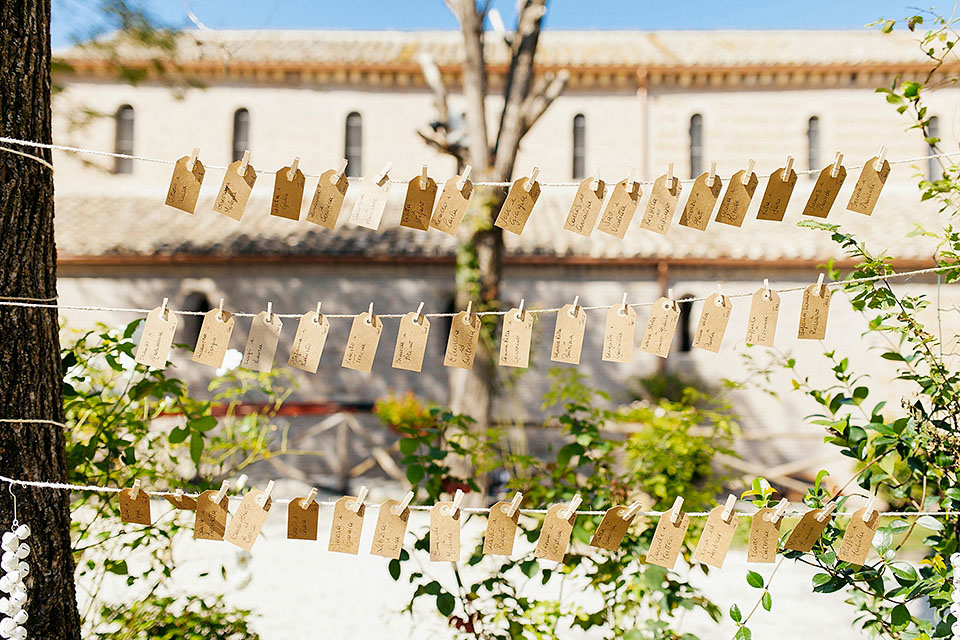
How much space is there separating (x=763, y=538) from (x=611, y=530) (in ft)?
1.24

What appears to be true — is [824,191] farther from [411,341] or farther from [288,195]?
[288,195]

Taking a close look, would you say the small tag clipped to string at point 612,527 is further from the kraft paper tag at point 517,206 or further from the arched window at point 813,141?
the arched window at point 813,141

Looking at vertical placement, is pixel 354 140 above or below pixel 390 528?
above

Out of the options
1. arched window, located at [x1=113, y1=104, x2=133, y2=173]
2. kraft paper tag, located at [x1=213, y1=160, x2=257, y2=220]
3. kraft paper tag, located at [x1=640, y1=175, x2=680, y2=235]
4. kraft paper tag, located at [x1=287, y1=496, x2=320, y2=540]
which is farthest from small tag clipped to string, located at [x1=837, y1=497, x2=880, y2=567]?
arched window, located at [x1=113, y1=104, x2=133, y2=173]

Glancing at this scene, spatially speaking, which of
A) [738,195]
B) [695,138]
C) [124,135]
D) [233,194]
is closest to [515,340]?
[738,195]

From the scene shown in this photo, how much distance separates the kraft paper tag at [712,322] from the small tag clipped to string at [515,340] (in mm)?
436

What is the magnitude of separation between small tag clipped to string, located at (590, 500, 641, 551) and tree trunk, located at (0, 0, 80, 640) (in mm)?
1457

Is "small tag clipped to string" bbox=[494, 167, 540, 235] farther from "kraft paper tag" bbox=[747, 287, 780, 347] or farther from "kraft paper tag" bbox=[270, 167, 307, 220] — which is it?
"kraft paper tag" bbox=[747, 287, 780, 347]

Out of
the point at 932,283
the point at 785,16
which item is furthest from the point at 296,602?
the point at 785,16

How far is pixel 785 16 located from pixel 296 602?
36.5 feet

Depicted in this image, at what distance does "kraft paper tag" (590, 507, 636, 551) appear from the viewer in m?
1.77

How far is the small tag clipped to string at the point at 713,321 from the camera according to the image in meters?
1.78

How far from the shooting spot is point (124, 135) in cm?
1034

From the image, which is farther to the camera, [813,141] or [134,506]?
[813,141]
